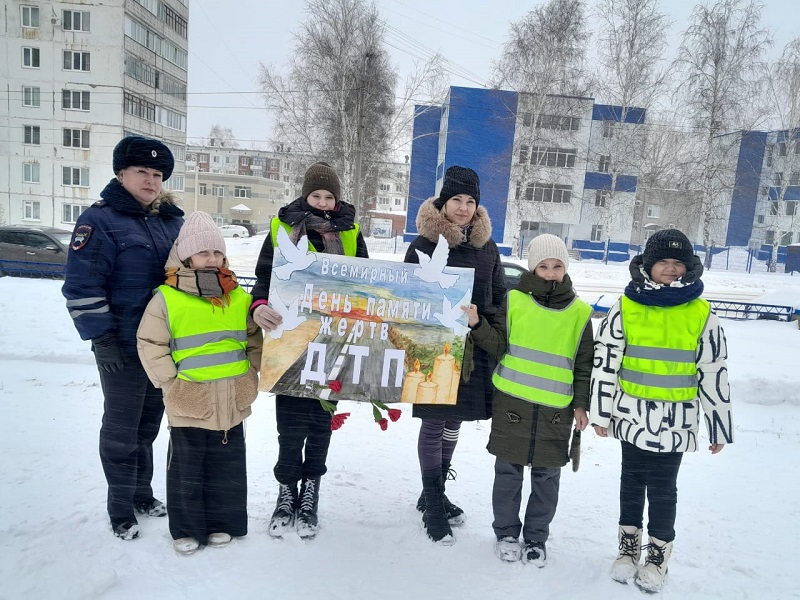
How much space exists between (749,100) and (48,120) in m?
34.9

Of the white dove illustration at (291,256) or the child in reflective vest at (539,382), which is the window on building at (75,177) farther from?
the child in reflective vest at (539,382)

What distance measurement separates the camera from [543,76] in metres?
25.3

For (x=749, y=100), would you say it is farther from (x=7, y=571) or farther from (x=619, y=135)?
(x=7, y=571)

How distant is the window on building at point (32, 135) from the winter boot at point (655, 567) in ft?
102

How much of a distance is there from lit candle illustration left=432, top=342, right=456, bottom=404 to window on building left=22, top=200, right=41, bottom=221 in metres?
32.6

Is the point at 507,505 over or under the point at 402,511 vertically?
over

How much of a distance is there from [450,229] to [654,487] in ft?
6.01

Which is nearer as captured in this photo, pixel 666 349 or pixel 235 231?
→ pixel 666 349

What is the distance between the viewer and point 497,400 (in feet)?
9.96

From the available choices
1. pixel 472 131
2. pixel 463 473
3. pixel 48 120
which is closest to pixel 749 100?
pixel 472 131

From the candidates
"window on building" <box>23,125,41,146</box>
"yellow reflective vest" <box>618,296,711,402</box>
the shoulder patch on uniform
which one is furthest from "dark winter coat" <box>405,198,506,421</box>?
"window on building" <box>23,125,41,146</box>

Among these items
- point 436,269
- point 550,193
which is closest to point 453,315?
point 436,269

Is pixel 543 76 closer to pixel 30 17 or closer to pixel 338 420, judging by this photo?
pixel 30 17

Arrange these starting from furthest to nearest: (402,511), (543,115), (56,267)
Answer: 1. (543,115)
2. (56,267)
3. (402,511)
